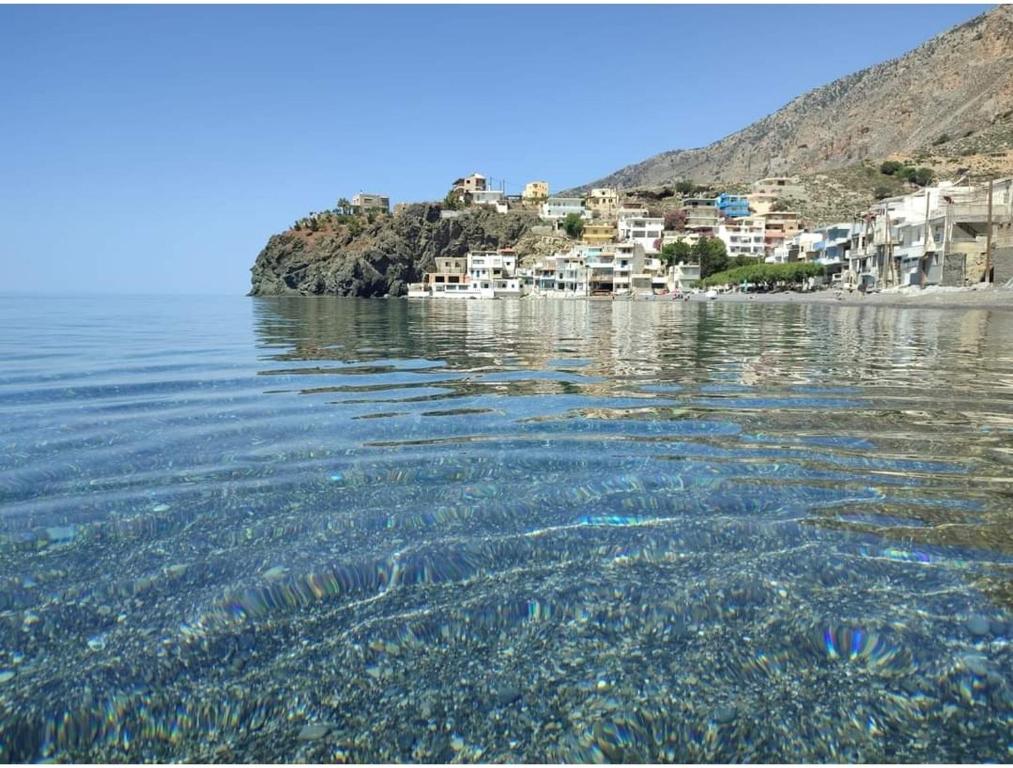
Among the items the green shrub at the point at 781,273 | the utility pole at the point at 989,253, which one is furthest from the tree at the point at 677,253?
the utility pole at the point at 989,253

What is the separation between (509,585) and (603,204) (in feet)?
534

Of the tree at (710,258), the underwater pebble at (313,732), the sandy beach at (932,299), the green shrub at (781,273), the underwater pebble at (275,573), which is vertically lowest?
the underwater pebble at (313,732)

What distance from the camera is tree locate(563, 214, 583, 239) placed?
472ft

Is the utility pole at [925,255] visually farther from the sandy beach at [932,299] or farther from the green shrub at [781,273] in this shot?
the green shrub at [781,273]

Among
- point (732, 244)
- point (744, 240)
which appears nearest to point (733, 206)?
point (744, 240)

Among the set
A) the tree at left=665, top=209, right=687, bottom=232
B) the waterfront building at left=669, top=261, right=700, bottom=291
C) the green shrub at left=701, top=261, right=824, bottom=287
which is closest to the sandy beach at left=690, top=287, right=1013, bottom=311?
the green shrub at left=701, top=261, right=824, bottom=287

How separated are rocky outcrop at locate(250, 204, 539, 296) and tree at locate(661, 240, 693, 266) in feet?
147

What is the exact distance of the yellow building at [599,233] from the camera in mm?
A: 134750

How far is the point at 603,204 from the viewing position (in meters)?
160

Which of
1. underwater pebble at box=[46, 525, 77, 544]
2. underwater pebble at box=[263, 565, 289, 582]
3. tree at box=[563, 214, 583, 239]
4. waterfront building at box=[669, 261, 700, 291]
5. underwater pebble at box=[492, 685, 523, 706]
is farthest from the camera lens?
tree at box=[563, 214, 583, 239]

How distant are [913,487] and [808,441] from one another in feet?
6.38

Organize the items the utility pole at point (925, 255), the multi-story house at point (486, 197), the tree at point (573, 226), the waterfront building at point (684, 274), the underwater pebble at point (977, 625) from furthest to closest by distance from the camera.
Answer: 1. the multi-story house at point (486, 197)
2. the tree at point (573, 226)
3. the waterfront building at point (684, 274)
4. the utility pole at point (925, 255)
5. the underwater pebble at point (977, 625)

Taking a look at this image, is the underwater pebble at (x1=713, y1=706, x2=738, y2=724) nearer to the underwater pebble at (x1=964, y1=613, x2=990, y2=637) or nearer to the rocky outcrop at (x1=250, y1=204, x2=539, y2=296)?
the underwater pebble at (x1=964, y1=613, x2=990, y2=637)

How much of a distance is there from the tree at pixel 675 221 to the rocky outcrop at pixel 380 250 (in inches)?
1173
